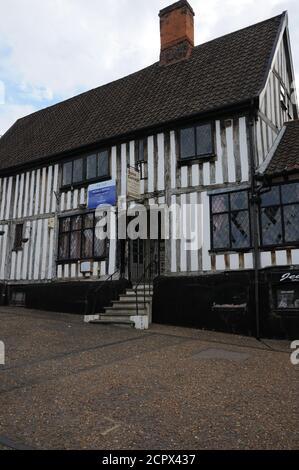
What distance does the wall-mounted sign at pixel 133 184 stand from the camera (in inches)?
465

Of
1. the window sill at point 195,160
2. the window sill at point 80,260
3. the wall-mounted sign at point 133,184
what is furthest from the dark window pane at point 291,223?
the window sill at point 80,260

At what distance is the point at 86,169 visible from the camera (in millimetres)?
13836

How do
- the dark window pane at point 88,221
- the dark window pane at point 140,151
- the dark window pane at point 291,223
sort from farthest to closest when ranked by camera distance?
the dark window pane at point 88,221 → the dark window pane at point 140,151 → the dark window pane at point 291,223

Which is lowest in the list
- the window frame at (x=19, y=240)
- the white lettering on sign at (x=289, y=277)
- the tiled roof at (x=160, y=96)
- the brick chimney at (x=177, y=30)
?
the white lettering on sign at (x=289, y=277)

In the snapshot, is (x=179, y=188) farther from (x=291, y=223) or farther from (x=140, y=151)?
(x=291, y=223)

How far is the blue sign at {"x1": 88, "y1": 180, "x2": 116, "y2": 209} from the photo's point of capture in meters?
12.8

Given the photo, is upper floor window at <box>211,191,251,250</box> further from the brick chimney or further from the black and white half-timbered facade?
the brick chimney

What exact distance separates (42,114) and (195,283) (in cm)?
1290

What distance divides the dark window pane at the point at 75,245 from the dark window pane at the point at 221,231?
5.07m

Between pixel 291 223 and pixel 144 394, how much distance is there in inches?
260

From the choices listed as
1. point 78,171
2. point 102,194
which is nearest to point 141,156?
point 102,194

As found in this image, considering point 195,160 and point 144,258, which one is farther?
point 144,258

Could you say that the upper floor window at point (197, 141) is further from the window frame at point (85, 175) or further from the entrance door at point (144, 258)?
the entrance door at point (144, 258)

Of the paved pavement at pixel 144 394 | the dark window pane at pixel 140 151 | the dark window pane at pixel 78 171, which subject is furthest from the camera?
the dark window pane at pixel 78 171
